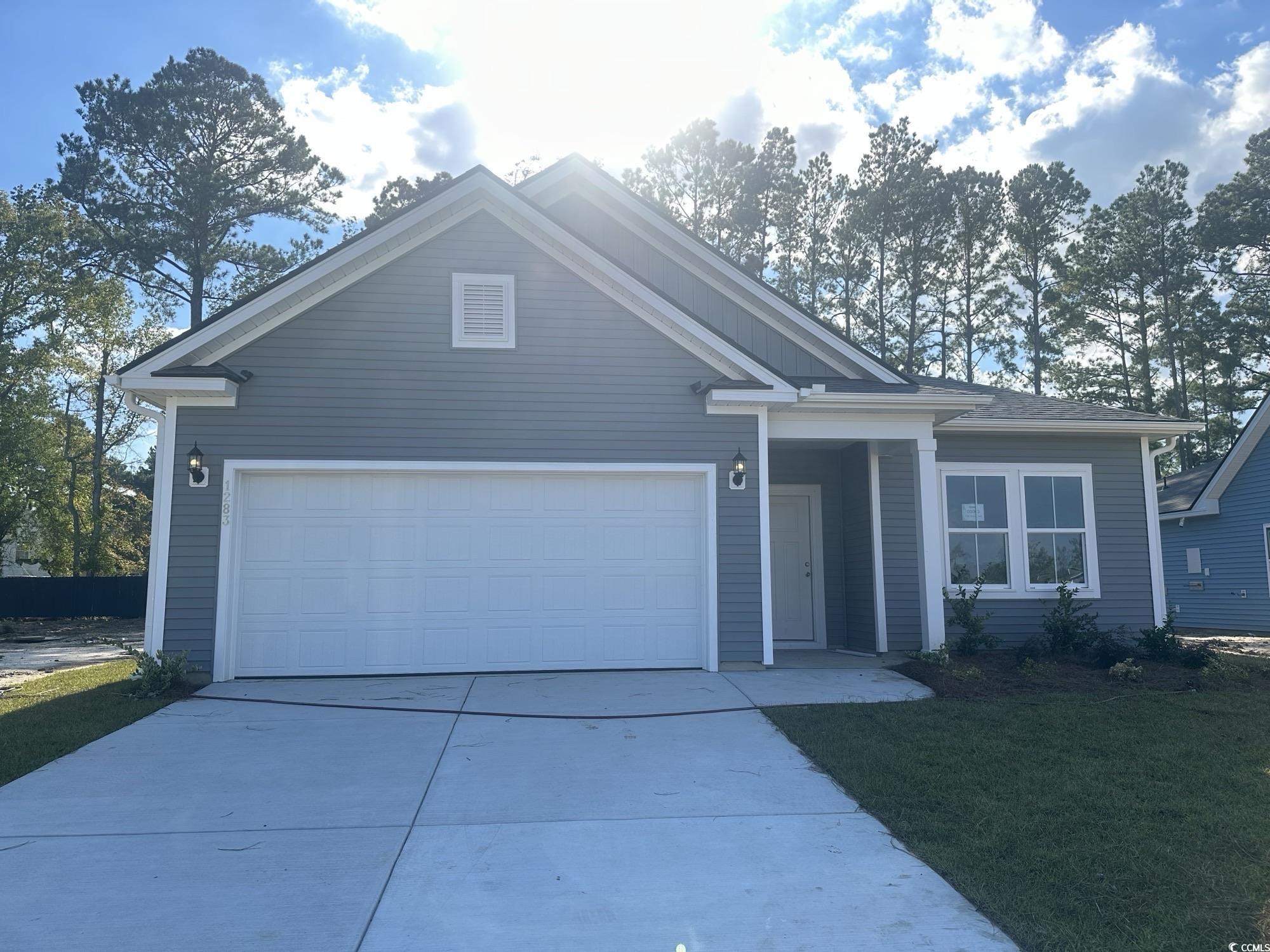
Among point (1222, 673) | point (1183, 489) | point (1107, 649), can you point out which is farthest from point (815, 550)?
point (1183, 489)

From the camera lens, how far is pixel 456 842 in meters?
4.54

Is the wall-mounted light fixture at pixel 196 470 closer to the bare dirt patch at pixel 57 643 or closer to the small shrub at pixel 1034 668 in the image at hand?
the bare dirt patch at pixel 57 643

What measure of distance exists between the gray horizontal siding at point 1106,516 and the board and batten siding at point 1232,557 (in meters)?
7.45

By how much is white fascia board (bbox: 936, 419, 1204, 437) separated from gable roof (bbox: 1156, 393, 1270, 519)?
17.8 ft

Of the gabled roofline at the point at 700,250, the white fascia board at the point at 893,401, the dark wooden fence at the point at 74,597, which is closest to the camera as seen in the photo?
the white fascia board at the point at 893,401

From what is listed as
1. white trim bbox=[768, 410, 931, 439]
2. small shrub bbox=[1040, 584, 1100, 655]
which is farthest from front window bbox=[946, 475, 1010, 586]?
white trim bbox=[768, 410, 931, 439]

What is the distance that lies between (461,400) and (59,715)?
458 cm

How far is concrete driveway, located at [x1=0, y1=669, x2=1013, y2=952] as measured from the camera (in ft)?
11.9

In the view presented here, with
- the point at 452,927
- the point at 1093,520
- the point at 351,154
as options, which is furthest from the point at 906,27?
the point at 351,154

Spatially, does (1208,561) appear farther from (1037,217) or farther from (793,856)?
(793,856)

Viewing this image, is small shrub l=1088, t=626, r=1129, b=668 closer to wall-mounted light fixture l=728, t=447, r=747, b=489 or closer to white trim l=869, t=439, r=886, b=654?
white trim l=869, t=439, r=886, b=654

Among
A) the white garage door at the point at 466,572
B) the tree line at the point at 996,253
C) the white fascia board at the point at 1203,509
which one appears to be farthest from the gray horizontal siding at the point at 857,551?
the tree line at the point at 996,253

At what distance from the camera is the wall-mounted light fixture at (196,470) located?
873 centimetres

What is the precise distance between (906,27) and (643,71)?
421cm
